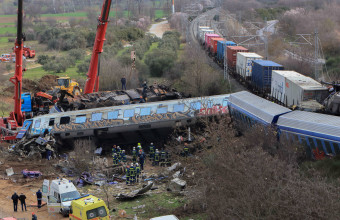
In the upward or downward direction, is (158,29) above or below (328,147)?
below

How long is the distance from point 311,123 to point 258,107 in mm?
5012

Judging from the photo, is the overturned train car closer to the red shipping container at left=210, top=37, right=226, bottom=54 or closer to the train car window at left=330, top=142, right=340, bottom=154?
the train car window at left=330, top=142, right=340, bottom=154

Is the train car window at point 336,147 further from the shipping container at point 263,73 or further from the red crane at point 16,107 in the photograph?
the red crane at point 16,107

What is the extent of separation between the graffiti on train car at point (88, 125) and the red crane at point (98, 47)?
280 inches

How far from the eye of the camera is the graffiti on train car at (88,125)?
29.9m

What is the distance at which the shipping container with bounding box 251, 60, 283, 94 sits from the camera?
36.4 metres

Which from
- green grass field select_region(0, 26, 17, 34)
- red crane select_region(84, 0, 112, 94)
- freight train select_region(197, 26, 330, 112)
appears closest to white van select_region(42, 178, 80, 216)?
freight train select_region(197, 26, 330, 112)

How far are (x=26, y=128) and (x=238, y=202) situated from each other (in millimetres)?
20016

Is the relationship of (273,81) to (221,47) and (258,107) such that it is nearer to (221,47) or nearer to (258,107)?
(258,107)

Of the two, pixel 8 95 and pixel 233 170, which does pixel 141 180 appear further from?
pixel 8 95

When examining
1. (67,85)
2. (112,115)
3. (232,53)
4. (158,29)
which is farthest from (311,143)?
(158,29)

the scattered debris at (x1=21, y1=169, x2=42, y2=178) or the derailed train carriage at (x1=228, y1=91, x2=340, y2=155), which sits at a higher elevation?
the derailed train carriage at (x1=228, y1=91, x2=340, y2=155)

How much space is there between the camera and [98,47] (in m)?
35.6

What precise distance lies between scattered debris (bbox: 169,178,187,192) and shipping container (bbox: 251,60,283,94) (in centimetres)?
1569
